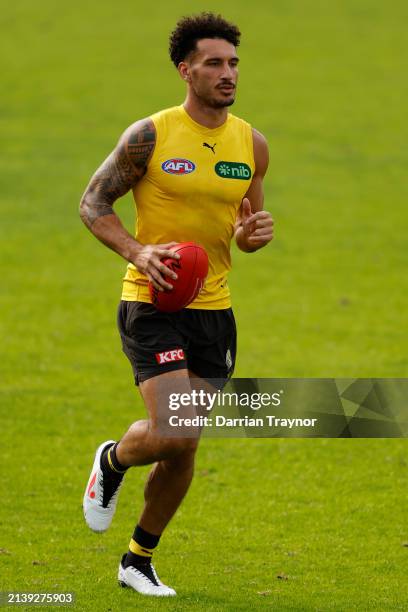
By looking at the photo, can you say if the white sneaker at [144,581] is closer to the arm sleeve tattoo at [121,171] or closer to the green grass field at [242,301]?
the green grass field at [242,301]

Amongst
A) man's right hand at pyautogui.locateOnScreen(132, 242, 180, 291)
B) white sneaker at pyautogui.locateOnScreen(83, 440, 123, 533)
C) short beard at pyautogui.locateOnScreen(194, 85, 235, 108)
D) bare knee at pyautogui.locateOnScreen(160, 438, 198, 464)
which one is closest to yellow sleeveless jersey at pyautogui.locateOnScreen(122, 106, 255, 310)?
short beard at pyautogui.locateOnScreen(194, 85, 235, 108)

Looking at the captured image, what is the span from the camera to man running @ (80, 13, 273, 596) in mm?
6930

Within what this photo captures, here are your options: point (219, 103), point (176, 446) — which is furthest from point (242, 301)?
point (176, 446)

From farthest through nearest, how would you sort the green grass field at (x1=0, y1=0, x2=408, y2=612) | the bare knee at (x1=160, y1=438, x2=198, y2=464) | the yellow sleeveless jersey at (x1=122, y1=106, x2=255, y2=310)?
1. the green grass field at (x1=0, y1=0, x2=408, y2=612)
2. the yellow sleeveless jersey at (x1=122, y1=106, x2=255, y2=310)
3. the bare knee at (x1=160, y1=438, x2=198, y2=464)

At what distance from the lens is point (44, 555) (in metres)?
8.02

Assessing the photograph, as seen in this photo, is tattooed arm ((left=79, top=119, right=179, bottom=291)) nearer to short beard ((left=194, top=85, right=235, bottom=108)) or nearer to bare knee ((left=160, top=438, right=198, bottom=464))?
short beard ((left=194, top=85, right=235, bottom=108))

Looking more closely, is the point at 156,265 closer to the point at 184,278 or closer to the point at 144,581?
the point at 184,278

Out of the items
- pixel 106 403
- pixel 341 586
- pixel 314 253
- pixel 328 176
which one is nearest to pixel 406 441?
pixel 106 403

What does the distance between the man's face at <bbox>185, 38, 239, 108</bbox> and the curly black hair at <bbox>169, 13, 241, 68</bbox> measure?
52 mm

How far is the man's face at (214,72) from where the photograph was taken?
277 inches

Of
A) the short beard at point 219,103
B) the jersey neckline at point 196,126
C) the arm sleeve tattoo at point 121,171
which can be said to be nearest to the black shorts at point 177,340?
the arm sleeve tattoo at point 121,171

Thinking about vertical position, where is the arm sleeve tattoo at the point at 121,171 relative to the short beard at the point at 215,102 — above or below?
below

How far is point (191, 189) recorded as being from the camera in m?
7.02

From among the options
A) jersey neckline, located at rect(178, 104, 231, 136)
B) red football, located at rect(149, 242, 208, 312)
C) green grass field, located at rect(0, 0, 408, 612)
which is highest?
jersey neckline, located at rect(178, 104, 231, 136)
